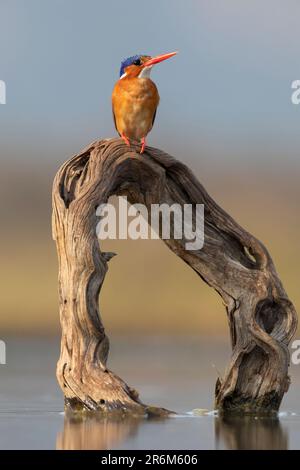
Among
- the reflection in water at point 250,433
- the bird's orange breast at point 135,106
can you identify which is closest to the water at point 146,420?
the reflection in water at point 250,433

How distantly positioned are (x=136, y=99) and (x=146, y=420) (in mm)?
3307

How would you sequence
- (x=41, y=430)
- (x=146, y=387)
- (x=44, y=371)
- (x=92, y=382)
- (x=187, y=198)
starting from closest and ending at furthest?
(x=41, y=430), (x=92, y=382), (x=187, y=198), (x=146, y=387), (x=44, y=371)

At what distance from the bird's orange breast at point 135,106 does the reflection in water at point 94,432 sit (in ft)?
9.45

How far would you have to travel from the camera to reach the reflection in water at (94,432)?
32.1 feet

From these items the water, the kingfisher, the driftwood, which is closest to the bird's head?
the kingfisher

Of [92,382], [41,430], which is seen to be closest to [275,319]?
[92,382]

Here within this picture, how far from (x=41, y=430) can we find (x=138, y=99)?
3671mm

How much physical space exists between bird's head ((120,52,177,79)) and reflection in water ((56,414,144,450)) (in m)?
3.50

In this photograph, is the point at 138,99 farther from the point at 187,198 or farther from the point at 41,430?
the point at 41,430

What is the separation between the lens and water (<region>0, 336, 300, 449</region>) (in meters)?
9.97

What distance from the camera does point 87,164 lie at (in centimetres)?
1191

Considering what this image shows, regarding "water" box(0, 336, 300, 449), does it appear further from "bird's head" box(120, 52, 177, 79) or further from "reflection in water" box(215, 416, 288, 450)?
"bird's head" box(120, 52, 177, 79)

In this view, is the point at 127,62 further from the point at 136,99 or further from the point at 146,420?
the point at 146,420

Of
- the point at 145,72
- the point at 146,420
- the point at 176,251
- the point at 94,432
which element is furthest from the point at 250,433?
the point at 145,72
